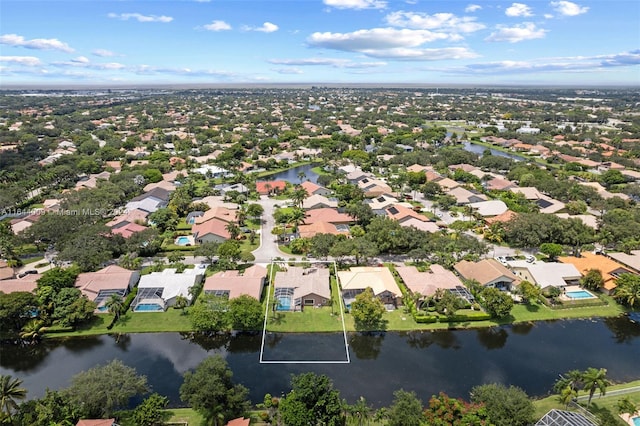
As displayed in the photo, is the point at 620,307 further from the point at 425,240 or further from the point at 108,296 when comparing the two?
the point at 108,296

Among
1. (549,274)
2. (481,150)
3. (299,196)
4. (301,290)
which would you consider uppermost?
(481,150)

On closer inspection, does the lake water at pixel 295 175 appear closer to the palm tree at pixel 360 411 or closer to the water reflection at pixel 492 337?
the water reflection at pixel 492 337

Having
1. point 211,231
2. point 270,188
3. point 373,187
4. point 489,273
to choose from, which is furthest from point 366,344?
point 270,188

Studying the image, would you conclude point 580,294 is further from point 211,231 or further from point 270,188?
point 270,188

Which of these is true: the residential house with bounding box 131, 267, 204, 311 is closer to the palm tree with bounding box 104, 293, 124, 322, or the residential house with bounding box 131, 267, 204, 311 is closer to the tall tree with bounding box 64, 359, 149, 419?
the palm tree with bounding box 104, 293, 124, 322

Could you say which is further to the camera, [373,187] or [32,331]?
[373,187]

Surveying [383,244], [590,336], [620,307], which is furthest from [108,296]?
[620,307]

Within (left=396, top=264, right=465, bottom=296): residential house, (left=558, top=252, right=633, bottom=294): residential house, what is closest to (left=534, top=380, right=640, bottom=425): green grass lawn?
(left=396, top=264, right=465, bottom=296): residential house

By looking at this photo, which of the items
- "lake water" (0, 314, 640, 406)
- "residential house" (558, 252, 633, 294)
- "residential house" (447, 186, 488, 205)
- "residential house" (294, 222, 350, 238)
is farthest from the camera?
"residential house" (447, 186, 488, 205)
